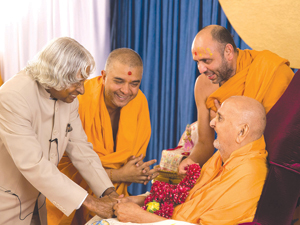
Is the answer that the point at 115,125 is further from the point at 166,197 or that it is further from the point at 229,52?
the point at 229,52

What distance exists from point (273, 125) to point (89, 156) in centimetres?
125

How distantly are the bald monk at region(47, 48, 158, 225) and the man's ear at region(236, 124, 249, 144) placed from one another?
922 millimetres

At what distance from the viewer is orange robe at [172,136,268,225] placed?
150 cm

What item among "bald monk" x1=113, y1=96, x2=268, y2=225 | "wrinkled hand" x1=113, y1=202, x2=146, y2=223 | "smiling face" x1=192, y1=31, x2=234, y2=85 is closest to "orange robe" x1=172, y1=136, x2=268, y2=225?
"bald monk" x1=113, y1=96, x2=268, y2=225

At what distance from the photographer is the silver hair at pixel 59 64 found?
1.63 metres

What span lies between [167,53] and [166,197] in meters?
2.97

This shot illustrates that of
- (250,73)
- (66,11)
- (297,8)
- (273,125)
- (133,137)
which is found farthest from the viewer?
(66,11)

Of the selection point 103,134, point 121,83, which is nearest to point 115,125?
point 103,134

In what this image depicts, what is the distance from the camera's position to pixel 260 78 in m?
2.24

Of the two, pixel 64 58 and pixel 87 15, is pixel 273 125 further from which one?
pixel 87 15

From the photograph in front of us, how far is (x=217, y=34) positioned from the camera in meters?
2.39

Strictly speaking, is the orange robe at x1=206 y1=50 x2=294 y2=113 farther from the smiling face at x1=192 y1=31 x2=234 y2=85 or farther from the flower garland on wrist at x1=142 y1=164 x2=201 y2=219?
the flower garland on wrist at x1=142 y1=164 x2=201 y2=219

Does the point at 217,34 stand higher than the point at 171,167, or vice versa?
the point at 217,34

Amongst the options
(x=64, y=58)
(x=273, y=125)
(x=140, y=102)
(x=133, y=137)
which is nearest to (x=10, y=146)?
(x=64, y=58)
